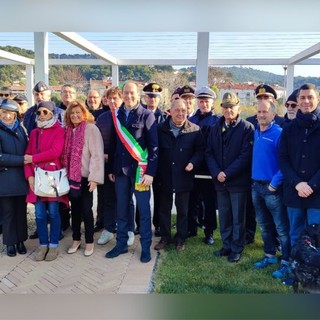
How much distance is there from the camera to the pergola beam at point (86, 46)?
7.53 metres

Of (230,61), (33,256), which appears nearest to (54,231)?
(33,256)

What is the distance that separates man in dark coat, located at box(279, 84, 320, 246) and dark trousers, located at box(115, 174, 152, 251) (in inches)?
57.0

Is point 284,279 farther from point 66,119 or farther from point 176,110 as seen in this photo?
point 66,119

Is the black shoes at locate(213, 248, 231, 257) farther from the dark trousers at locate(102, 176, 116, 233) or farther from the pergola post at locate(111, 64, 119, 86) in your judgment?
the pergola post at locate(111, 64, 119, 86)

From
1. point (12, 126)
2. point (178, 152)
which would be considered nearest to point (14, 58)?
point (12, 126)

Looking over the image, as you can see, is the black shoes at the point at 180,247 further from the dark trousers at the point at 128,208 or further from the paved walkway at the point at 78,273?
the dark trousers at the point at 128,208

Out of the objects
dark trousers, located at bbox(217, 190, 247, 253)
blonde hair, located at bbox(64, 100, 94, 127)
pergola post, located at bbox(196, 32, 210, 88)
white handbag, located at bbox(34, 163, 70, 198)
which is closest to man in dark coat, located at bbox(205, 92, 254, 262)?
dark trousers, located at bbox(217, 190, 247, 253)

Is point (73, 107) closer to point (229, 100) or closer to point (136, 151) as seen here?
point (136, 151)

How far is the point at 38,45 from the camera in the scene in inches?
336

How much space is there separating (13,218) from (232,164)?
2425 millimetres

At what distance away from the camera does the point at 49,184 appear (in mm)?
3824

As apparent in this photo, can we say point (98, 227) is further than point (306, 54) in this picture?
No

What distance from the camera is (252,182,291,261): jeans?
3.53 m
